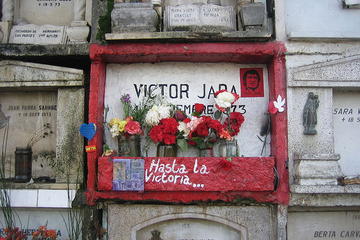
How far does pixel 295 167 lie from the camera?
4.17 m

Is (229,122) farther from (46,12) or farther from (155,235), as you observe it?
(46,12)

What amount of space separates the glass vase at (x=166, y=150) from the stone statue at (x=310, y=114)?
146 cm

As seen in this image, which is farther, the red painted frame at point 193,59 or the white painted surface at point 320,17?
the white painted surface at point 320,17

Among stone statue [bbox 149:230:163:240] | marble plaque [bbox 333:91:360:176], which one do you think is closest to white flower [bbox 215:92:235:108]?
marble plaque [bbox 333:91:360:176]

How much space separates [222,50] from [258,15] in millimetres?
576

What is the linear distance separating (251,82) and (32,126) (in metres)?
2.68

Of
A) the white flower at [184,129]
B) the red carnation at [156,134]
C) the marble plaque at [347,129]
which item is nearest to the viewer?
the red carnation at [156,134]

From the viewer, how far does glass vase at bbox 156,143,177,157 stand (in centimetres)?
427

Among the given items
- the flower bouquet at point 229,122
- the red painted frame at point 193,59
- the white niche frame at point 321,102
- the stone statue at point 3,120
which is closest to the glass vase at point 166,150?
the red painted frame at point 193,59

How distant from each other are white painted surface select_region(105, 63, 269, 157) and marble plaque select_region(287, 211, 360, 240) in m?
1.10

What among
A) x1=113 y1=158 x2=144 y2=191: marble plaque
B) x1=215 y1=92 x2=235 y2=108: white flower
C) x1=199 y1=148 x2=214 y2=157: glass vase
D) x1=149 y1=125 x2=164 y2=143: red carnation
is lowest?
x1=113 y1=158 x2=144 y2=191: marble plaque

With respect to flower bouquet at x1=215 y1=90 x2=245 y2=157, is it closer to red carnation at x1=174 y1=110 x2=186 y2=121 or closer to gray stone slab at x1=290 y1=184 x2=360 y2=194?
red carnation at x1=174 y1=110 x2=186 y2=121

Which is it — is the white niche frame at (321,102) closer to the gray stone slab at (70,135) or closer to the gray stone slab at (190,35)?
the gray stone slab at (190,35)

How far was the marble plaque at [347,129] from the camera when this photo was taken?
446 cm
